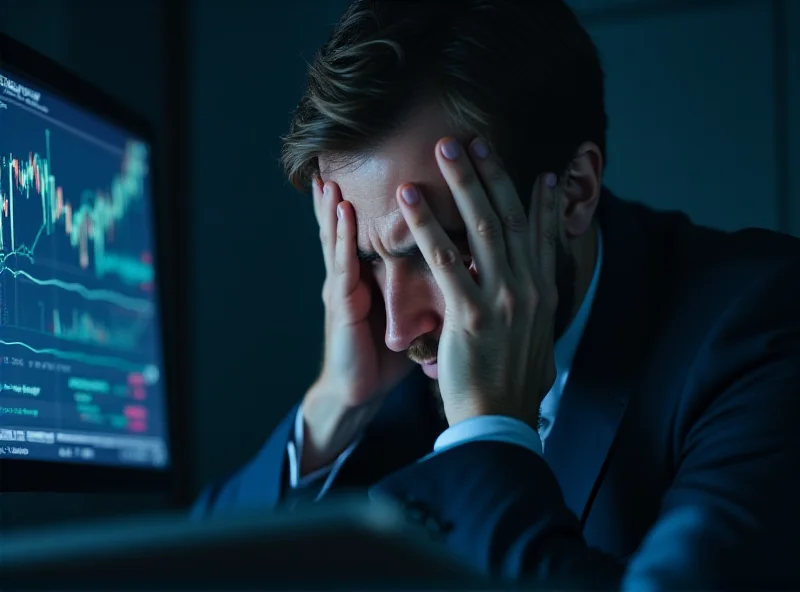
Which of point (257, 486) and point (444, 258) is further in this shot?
point (257, 486)

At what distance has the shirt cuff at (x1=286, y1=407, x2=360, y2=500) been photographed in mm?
1308

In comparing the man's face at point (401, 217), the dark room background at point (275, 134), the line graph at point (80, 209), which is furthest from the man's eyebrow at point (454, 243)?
the dark room background at point (275, 134)

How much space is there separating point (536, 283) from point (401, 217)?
0.18 metres

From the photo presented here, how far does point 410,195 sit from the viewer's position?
976 millimetres

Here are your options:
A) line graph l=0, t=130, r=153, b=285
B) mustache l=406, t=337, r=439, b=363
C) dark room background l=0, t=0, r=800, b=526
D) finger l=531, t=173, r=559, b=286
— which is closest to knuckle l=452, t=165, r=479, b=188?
finger l=531, t=173, r=559, b=286

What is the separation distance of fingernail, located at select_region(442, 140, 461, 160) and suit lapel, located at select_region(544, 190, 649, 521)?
0.29 metres

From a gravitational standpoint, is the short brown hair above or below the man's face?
above

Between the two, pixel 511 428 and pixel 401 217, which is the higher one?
pixel 401 217

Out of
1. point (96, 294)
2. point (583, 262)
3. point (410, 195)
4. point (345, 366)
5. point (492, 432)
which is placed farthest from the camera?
point (345, 366)

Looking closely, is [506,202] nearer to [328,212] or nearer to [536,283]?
[536,283]

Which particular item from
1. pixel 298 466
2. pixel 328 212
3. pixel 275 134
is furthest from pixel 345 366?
pixel 275 134

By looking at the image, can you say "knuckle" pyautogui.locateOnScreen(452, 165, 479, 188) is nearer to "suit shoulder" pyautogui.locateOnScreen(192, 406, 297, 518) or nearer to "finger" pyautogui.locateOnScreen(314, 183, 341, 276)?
"finger" pyautogui.locateOnScreen(314, 183, 341, 276)

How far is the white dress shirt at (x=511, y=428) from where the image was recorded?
870mm

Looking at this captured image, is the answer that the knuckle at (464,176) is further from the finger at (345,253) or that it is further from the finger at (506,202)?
the finger at (345,253)
